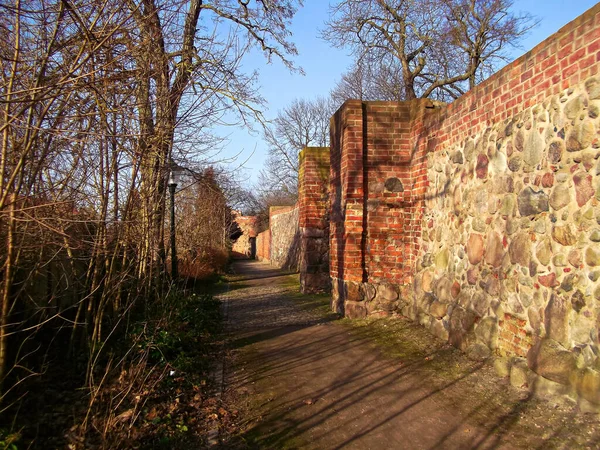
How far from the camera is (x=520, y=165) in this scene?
179 inches

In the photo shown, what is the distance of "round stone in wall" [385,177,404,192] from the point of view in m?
7.71

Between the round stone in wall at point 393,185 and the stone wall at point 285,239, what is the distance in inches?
476

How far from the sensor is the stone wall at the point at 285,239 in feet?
67.1

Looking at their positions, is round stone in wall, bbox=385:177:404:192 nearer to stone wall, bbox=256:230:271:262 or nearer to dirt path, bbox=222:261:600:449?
dirt path, bbox=222:261:600:449

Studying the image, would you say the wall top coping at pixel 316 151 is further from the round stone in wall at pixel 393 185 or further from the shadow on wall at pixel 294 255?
the shadow on wall at pixel 294 255

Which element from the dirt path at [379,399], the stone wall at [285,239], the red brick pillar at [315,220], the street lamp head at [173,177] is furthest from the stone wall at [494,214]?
the stone wall at [285,239]

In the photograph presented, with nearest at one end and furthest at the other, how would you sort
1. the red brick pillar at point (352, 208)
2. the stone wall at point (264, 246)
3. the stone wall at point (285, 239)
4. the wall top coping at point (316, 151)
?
the red brick pillar at point (352, 208) < the wall top coping at point (316, 151) < the stone wall at point (285, 239) < the stone wall at point (264, 246)

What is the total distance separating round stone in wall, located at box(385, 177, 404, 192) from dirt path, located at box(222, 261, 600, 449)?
212 cm

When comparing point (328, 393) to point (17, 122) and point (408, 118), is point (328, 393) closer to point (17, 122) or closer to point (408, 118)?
point (17, 122)

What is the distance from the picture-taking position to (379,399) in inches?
173

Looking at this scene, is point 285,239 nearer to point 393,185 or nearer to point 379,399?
point 393,185

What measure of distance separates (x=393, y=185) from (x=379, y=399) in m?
4.08

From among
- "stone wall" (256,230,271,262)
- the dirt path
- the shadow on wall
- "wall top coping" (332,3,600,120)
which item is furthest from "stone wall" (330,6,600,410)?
"stone wall" (256,230,271,262)

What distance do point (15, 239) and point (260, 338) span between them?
13.1 ft
